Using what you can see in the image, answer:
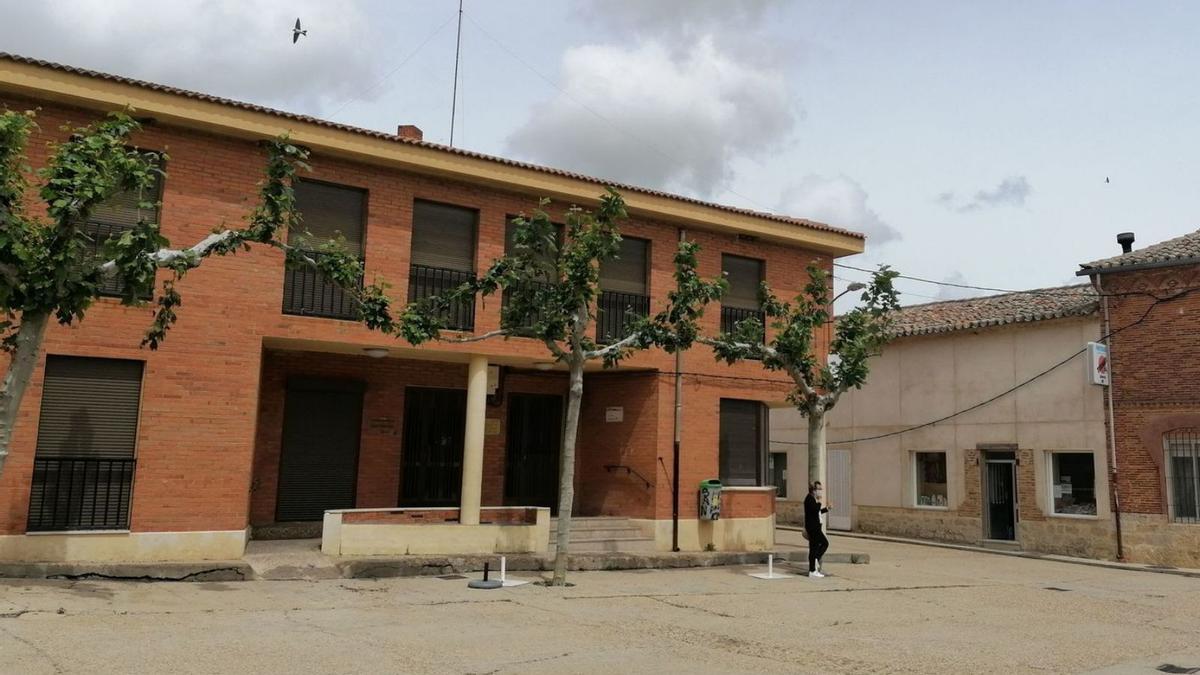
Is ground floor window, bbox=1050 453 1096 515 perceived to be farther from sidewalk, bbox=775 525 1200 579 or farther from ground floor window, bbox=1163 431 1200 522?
ground floor window, bbox=1163 431 1200 522

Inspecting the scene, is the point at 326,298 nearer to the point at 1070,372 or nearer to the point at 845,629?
the point at 845,629

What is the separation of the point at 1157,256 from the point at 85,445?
19685 millimetres

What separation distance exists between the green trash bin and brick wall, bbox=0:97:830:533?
13.4ft

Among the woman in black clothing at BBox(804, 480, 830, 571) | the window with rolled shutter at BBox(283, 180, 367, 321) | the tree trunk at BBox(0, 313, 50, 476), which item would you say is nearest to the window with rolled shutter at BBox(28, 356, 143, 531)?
the window with rolled shutter at BBox(283, 180, 367, 321)

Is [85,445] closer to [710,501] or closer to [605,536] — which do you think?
[605,536]

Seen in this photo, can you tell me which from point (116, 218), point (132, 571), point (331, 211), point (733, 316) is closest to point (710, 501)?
point (733, 316)

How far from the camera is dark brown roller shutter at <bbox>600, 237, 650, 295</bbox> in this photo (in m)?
16.6

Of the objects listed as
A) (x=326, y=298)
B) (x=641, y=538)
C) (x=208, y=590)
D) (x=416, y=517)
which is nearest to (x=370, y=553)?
(x=416, y=517)

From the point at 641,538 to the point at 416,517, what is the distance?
13.3 ft

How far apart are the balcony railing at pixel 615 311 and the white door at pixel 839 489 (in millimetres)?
10665

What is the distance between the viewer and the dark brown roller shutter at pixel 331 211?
45.1ft

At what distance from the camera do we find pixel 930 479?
2292 centimetres

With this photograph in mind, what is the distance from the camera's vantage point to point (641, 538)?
53.6 ft

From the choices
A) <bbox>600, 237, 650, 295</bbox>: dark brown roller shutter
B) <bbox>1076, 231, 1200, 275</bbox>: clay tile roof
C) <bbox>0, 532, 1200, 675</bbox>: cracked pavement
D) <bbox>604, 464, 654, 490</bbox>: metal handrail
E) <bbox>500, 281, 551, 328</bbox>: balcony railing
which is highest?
<bbox>1076, 231, 1200, 275</bbox>: clay tile roof
